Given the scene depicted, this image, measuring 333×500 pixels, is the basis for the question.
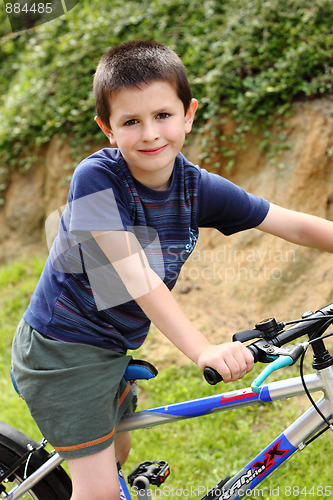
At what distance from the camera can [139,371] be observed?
6.40ft

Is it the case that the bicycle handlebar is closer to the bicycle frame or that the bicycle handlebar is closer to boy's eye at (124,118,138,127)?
the bicycle frame

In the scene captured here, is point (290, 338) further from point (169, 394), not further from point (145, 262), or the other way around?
point (169, 394)

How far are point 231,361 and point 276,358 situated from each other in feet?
0.44

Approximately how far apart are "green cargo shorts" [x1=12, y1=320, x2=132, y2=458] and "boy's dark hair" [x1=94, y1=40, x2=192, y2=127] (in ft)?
2.68

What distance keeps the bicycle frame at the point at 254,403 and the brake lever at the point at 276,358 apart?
233 mm

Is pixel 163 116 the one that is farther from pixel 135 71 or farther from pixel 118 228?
pixel 118 228

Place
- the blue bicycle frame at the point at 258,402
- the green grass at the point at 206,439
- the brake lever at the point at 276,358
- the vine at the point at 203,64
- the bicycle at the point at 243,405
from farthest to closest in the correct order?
1. the vine at the point at 203,64
2. the green grass at the point at 206,439
3. the blue bicycle frame at the point at 258,402
4. the bicycle at the point at 243,405
5. the brake lever at the point at 276,358

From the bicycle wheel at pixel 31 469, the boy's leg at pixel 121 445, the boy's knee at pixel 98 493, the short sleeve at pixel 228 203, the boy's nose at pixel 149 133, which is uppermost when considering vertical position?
the boy's nose at pixel 149 133

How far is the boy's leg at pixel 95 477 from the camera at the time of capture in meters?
1.81

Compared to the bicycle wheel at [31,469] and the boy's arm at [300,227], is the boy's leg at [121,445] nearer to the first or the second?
the bicycle wheel at [31,469]

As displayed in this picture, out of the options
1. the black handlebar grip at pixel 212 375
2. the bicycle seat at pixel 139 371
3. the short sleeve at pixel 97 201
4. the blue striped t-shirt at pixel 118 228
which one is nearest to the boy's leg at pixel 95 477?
the bicycle seat at pixel 139 371

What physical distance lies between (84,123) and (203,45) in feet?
4.23

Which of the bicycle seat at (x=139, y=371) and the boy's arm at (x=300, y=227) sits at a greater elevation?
the boy's arm at (x=300, y=227)

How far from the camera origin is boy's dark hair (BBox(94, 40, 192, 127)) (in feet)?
5.62
